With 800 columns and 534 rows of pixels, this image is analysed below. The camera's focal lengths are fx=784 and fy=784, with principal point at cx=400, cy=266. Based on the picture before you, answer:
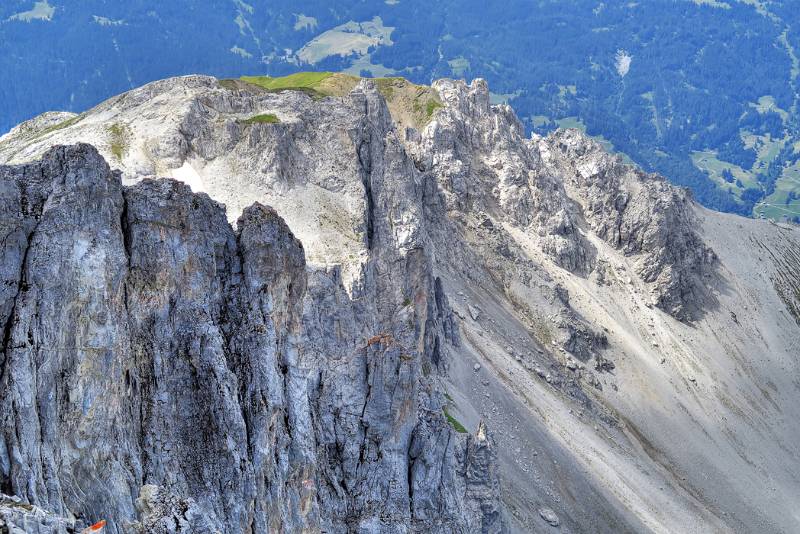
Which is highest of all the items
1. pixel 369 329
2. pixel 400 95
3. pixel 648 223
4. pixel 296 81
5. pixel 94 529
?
pixel 296 81

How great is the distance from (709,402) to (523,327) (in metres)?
42.7

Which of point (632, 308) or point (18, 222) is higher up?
point (18, 222)

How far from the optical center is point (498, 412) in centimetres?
10556

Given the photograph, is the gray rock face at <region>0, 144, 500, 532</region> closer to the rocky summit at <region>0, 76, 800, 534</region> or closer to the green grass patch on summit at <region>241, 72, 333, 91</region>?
the rocky summit at <region>0, 76, 800, 534</region>

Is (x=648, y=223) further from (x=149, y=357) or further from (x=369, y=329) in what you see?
(x=149, y=357)

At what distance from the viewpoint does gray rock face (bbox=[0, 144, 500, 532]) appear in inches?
1212

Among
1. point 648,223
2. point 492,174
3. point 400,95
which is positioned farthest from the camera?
point 648,223

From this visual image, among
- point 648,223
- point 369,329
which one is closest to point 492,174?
point 648,223

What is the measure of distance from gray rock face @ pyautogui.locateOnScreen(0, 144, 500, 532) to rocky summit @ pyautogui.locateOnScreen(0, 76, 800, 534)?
0.11m

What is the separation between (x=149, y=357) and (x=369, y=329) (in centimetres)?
4041

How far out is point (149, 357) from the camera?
36.2 m

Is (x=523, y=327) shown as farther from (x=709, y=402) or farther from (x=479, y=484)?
(x=479, y=484)

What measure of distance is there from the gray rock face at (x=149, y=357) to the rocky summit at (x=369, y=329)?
11cm

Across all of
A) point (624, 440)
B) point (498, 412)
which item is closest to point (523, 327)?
point (624, 440)
